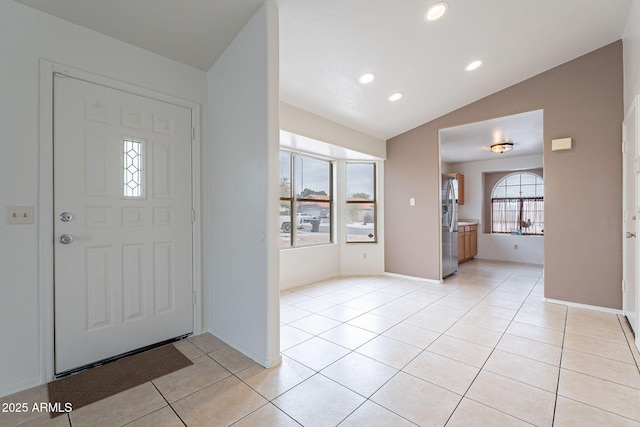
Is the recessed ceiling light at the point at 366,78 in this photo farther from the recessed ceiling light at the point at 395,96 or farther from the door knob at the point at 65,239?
the door knob at the point at 65,239

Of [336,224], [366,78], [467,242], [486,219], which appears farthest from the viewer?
[486,219]

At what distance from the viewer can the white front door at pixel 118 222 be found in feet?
6.80

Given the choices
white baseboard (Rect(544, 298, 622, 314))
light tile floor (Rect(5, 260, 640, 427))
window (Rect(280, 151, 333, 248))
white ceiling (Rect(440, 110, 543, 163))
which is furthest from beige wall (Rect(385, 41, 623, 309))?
window (Rect(280, 151, 333, 248))

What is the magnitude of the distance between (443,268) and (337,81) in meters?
3.37

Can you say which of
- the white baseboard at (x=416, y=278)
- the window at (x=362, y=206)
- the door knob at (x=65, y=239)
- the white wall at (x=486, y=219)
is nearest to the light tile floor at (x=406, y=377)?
the door knob at (x=65, y=239)

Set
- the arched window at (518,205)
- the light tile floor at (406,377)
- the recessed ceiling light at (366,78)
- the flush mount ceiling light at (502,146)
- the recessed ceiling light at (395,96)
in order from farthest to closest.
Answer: the arched window at (518,205), the flush mount ceiling light at (502,146), the recessed ceiling light at (395,96), the recessed ceiling light at (366,78), the light tile floor at (406,377)

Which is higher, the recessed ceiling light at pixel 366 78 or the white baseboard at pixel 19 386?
the recessed ceiling light at pixel 366 78

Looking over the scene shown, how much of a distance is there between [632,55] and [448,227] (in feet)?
9.65

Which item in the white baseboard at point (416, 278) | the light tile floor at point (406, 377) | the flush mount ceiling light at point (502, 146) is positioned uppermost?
the flush mount ceiling light at point (502, 146)

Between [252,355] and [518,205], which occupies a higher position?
[518,205]

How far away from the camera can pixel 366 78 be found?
3277 millimetres

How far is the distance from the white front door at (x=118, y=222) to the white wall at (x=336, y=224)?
4.90 ft

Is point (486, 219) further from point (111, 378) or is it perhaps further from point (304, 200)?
point (111, 378)

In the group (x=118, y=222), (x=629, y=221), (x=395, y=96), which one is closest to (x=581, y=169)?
(x=629, y=221)
